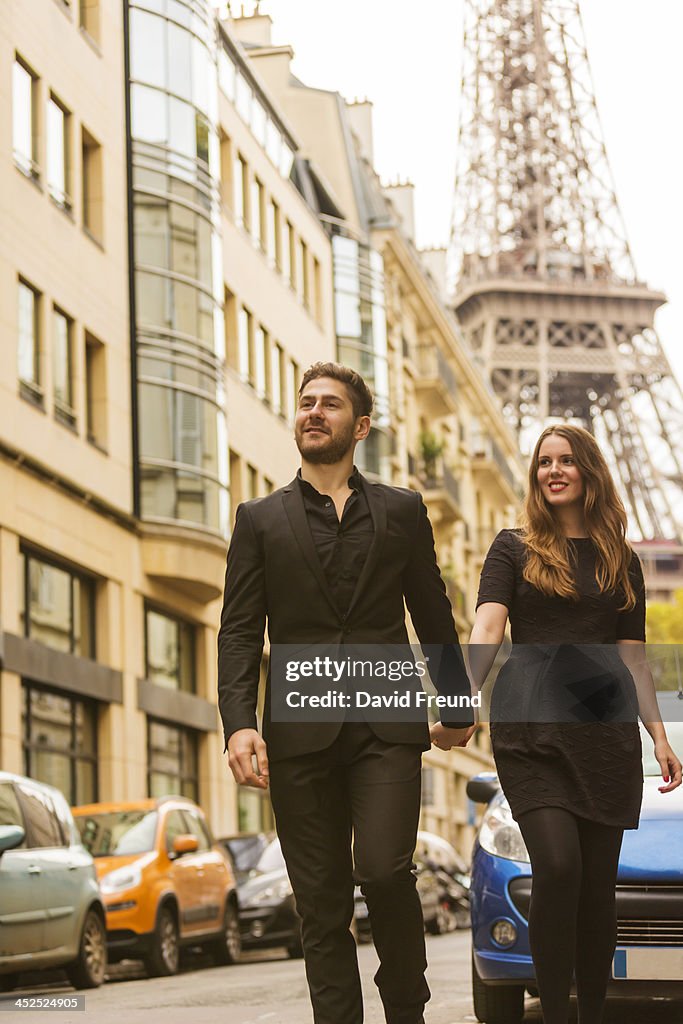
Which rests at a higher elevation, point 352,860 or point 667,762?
point 667,762

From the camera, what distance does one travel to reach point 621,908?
7234 millimetres

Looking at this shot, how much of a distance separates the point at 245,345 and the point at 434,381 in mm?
→ 19425

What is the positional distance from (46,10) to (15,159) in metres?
2.89

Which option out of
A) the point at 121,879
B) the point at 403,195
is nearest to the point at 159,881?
the point at 121,879

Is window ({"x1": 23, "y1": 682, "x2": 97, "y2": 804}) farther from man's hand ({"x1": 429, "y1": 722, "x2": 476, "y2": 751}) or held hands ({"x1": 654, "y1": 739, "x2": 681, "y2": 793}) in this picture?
man's hand ({"x1": 429, "y1": 722, "x2": 476, "y2": 751})

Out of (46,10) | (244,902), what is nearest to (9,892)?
(244,902)

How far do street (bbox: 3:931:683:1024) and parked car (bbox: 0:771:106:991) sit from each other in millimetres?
315

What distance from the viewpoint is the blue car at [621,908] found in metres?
7.14

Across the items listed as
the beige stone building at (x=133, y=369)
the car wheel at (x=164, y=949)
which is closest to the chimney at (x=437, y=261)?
the beige stone building at (x=133, y=369)

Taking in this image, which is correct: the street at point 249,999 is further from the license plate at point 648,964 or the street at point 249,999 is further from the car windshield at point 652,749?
the license plate at point 648,964

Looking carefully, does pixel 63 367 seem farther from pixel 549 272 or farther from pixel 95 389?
pixel 549 272

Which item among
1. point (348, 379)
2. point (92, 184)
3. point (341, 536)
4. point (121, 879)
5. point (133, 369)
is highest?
point (92, 184)

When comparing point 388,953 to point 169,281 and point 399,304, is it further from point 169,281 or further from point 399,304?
point 399,304

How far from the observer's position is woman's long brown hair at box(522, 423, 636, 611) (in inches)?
231
